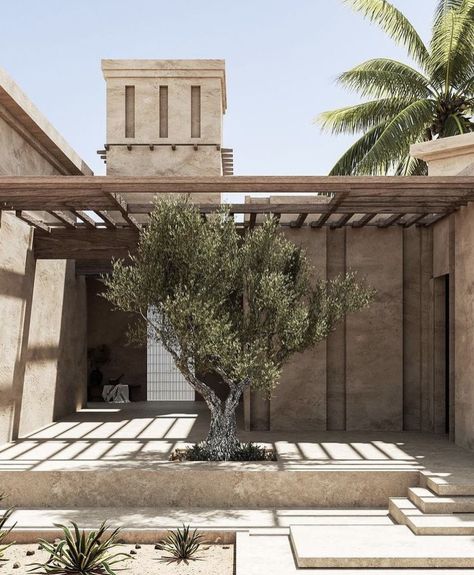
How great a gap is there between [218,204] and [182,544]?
5.38 metres

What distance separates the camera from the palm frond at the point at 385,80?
20.4 m

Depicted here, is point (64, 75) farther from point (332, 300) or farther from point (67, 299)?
point (332, 300)

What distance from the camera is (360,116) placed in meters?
21.1

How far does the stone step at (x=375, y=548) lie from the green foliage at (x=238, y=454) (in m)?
2.16

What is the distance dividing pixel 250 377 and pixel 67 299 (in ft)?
21.1

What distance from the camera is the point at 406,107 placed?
66.5 ft

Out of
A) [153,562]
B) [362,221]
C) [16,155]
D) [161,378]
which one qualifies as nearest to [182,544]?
[153,562]

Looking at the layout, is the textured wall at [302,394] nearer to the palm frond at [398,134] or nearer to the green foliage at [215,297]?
the green foliage at [215,297]

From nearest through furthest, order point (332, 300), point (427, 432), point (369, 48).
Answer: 1. point (332, 300)
2. point (427, 432)
3. point (369, 48)

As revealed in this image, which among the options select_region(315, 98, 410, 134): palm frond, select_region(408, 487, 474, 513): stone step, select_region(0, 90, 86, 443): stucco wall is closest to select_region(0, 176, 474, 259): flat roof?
select_region(0, 90, 86, 443): stucco wall

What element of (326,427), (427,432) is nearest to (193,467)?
(326,427)

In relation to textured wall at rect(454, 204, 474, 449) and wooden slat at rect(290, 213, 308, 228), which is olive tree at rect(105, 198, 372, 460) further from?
textured wall at rect(454, 204, 474, 449)

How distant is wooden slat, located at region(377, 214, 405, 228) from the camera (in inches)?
469

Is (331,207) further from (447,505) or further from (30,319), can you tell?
(30,319)
